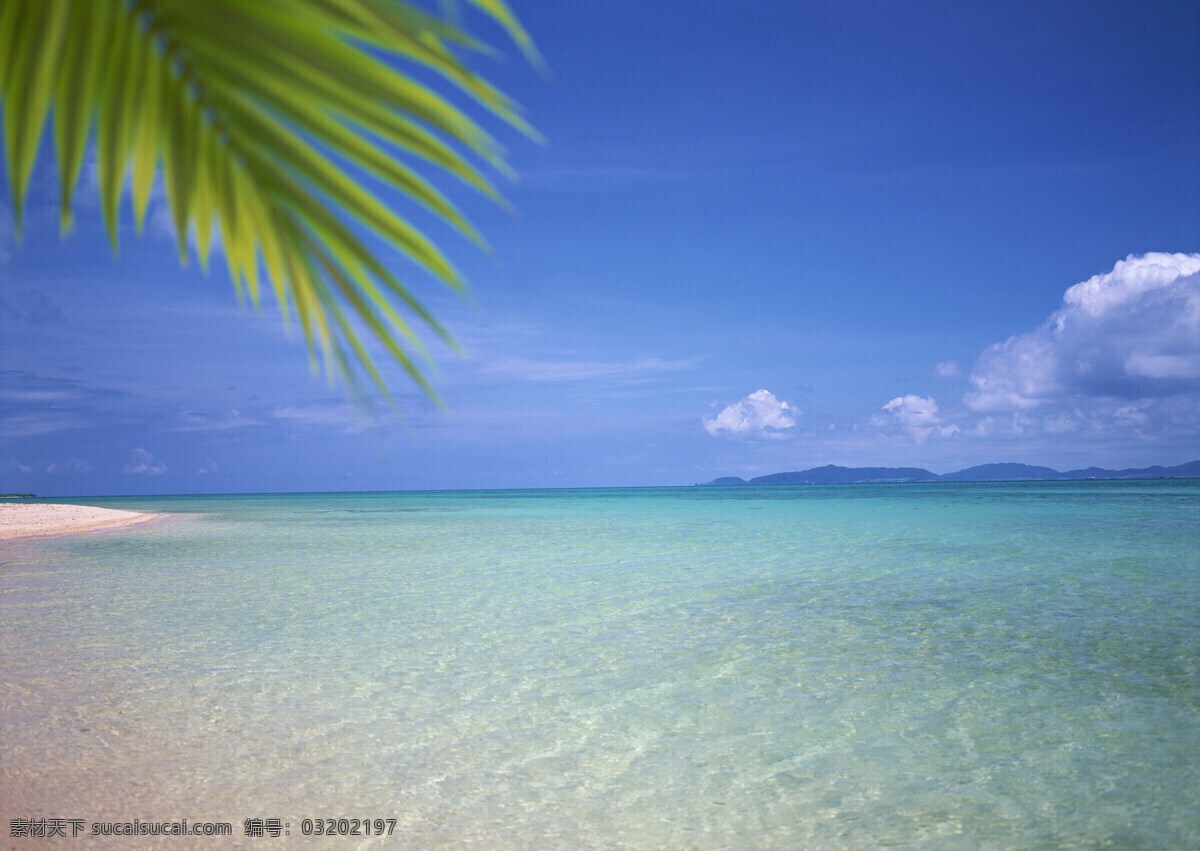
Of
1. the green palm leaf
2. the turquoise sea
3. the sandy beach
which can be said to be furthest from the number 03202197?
the sandy beach

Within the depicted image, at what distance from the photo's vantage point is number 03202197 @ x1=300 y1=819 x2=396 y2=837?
387cm

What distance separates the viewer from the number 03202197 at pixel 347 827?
A: 3873 mm

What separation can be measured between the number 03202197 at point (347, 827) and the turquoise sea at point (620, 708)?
0.05m

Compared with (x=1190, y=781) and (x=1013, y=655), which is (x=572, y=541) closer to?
(x=1013, y=655)

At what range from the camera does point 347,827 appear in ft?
12.9

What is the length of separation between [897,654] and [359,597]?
685 centimetres

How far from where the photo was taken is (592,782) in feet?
14.5

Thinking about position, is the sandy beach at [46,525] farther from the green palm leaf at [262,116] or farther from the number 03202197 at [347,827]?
the green palm leaf at [262,116]

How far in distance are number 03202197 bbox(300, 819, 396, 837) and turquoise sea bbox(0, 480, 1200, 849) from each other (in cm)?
5

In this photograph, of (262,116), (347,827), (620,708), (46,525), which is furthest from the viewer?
(46,525)

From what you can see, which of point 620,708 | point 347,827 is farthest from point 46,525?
point 347,827

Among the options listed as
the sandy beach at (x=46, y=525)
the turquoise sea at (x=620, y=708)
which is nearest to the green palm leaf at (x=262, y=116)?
the turquoise sea at (x=620, y=708)

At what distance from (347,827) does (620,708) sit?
2231mm

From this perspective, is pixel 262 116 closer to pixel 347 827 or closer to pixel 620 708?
pixel 347 827
